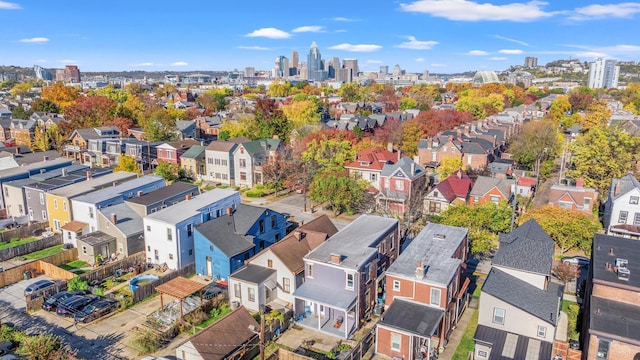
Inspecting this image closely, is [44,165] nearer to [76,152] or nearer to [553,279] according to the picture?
[76,152]

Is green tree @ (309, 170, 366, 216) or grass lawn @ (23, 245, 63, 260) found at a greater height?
green tree @ (309, 170, 366, 216)

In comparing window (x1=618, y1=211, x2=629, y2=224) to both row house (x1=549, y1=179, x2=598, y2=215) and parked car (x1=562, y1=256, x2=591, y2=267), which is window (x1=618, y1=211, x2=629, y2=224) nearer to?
row house (x1=549, y1=179, x2=598, y2=215)

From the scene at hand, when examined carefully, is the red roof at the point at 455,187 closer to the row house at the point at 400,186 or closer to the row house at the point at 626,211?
the row house at the point at 400,186

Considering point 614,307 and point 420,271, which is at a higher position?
point 420,271

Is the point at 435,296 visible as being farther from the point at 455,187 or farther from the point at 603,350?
the point at 455,187

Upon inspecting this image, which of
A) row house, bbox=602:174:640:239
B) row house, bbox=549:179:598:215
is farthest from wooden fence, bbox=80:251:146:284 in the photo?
row house, bbox=602:174:640:239

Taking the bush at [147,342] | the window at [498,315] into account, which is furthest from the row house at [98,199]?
the window at [498,315]

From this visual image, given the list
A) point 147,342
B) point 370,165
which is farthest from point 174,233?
point 370,165
